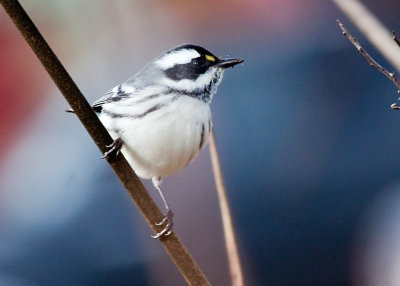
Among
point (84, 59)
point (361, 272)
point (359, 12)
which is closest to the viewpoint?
point (359, 12)

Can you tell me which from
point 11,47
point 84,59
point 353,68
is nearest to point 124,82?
point 84,59

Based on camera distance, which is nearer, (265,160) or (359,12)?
(359,12)

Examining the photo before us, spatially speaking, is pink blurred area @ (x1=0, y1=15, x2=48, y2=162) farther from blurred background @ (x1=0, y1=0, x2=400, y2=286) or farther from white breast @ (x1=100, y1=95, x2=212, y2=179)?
white breast @ (x1=100, y1=95, x2=212, y2=179)

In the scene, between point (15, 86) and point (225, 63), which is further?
point (15, 86)

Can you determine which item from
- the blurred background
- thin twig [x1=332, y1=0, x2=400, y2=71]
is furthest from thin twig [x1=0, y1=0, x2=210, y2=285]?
the blurred background

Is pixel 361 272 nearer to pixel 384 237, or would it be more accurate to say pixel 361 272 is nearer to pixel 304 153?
pixel 384 237

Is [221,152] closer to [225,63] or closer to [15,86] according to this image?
[225,63]

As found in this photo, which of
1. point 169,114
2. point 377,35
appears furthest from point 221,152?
point 377,35
